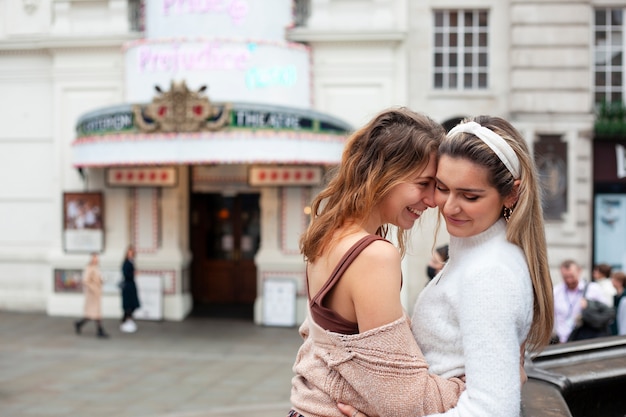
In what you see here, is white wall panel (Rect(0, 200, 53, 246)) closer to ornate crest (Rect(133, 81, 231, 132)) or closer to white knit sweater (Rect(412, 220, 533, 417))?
ornate crest (Rect(133, 81, 231, 132))

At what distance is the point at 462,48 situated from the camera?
17500mm

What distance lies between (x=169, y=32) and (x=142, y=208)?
4044mm

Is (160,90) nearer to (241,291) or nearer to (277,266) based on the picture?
(277,266)

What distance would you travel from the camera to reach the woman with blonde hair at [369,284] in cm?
252

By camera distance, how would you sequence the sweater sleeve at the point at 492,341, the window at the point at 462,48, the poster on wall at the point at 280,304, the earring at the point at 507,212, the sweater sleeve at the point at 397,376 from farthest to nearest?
the window at the point at 462,48 < the poster on wall at the point at 280,304 < the earring at the point at 507,212 < the sweater sleeve at the point at 397,376 < the sweater sleeve at the point at 492,341

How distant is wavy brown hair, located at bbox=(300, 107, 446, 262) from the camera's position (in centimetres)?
268

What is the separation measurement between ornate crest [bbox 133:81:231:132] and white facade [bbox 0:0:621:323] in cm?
157

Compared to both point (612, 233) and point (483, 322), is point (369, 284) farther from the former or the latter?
point (612, 233)

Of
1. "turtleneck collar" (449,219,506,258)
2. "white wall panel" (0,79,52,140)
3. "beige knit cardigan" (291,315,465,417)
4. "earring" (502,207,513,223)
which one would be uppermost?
"white wall panel" (0,79,52,140)

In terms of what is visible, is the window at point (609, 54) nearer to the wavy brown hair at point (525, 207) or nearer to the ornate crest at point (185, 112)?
the ornate crest at point (185, 112)

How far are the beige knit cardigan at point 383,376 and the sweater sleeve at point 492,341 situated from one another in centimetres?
12

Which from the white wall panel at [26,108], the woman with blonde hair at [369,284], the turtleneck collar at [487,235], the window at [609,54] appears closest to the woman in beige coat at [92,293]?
the white wall panel at [26,108]

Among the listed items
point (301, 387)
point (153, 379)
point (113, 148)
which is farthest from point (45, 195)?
point (301, 387)

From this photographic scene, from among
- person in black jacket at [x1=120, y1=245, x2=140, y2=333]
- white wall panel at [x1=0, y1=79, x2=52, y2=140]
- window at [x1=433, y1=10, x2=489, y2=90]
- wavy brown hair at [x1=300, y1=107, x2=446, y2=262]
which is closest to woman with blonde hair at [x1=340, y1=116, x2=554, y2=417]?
wavy brown hair at [x1=300, y1=107, x2=446, y2=262]
